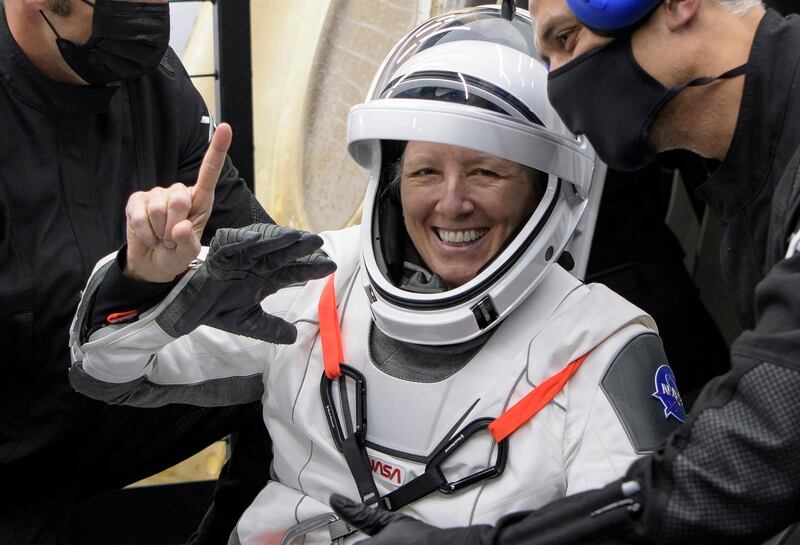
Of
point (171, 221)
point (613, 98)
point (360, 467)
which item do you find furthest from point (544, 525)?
point (171, 221)

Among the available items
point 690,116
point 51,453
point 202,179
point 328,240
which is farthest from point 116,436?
point 690,116

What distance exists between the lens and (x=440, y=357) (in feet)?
6.07

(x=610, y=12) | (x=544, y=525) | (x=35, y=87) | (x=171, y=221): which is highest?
(x=610, y=12)

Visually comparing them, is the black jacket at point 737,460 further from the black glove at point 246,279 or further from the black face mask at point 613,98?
the black glove at point 246,279

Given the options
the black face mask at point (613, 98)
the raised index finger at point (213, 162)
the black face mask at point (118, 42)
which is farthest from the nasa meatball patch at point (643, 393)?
the black face mask at point (118, 42)

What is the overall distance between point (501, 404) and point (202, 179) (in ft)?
1.98

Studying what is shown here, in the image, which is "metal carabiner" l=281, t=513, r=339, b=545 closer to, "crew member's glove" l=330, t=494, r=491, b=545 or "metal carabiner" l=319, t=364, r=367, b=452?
"metal carabiner" l=319, t=364, r=367, b=452

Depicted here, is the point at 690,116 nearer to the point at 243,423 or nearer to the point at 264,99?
the point at 243,423

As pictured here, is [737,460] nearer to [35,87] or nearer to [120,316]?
[120,316]

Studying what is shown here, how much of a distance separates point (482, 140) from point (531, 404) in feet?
1.40

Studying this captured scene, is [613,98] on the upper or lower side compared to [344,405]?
upper

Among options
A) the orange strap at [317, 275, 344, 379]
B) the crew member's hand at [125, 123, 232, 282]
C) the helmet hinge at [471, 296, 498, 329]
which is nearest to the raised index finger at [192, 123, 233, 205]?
the crew member's hand at [125, 123, 232, 282]

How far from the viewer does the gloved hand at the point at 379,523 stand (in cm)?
154

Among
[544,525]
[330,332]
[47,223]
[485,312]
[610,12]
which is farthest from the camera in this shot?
[47,223]
